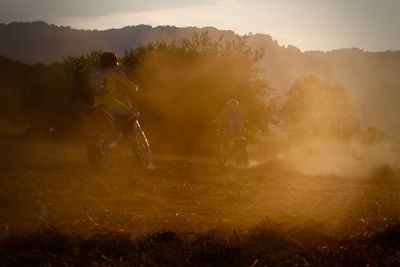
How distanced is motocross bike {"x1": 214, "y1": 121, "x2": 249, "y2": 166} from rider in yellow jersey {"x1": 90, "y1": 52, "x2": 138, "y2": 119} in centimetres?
613

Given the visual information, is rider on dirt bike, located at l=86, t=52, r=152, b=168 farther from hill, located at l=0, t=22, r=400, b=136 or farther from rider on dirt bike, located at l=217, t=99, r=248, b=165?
hill, located at l=0, t=22, r=400, b=136

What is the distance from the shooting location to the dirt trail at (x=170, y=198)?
6996 mm

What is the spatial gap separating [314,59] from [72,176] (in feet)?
509

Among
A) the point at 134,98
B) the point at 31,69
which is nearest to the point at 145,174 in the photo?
the point at 134,98

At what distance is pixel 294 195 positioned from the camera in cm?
1034

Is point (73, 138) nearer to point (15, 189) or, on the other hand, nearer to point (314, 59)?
point (15, 189)

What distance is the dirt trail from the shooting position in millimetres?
6996

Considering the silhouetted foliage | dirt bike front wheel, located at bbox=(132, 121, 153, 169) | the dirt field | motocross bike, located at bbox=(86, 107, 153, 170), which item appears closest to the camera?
the dirt field

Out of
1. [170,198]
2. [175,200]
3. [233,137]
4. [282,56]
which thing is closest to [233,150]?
[233,137]

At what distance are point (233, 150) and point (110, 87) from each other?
22.5 feet

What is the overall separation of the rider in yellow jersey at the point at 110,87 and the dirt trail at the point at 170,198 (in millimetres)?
1309

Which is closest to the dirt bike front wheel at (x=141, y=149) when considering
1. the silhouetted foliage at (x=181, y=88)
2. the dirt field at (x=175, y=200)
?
the dirt field at (x=175, y=200)

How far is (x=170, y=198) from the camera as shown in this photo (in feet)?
30.3

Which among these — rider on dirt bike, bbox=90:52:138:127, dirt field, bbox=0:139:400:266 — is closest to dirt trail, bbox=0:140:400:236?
dirt field, bbox=0:139:400:266
